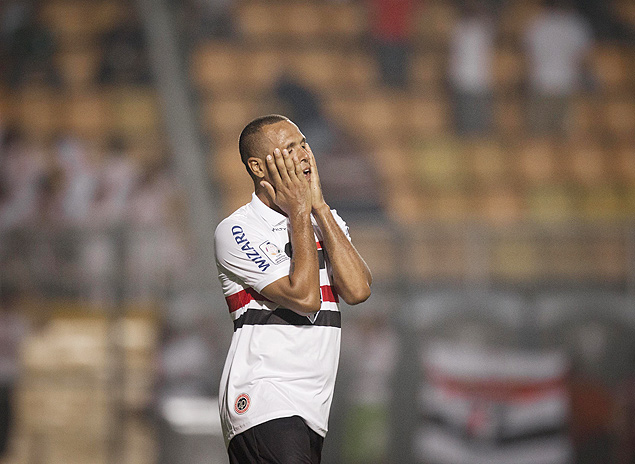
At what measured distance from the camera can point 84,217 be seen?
257 inches

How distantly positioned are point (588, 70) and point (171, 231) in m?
5.51

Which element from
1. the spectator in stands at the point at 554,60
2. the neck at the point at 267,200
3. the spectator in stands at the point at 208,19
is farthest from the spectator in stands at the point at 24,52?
the neck at the point at 267,200

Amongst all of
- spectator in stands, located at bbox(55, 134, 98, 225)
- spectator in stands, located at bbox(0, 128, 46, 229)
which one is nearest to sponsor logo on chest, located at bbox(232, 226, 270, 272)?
spectator in stands, located at bbox(55, 134, 98, 225)

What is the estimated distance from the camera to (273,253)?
103 inches

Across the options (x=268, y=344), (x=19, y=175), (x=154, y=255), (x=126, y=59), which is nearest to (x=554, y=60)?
(x=126, y=59)

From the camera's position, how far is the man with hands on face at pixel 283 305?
2525 mm

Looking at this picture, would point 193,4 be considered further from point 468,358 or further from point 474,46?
point 468,358

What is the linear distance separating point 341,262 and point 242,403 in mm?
512

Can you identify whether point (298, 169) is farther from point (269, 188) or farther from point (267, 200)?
point (267, 200)

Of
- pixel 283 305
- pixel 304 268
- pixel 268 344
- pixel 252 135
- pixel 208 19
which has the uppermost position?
pixel 208 19

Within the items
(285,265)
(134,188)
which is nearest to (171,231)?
(134,188)

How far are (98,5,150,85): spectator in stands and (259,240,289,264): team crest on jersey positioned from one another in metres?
6.12

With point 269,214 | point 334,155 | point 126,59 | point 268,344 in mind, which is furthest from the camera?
point 126,59

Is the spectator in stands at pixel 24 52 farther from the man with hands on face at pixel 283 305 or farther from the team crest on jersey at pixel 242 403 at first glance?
the team crest on jersey at pixel 242 403
